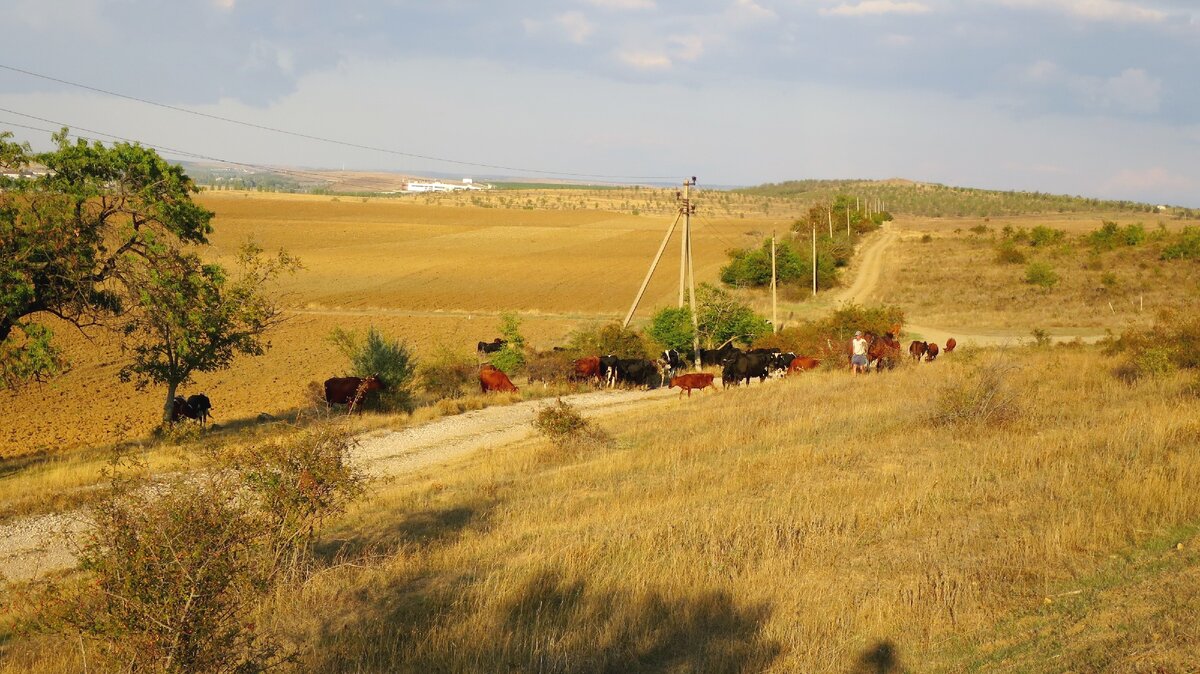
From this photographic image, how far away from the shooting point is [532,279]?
66.7 meters

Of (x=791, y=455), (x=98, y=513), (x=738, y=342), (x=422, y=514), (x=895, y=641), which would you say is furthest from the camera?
(x=738, y=342)

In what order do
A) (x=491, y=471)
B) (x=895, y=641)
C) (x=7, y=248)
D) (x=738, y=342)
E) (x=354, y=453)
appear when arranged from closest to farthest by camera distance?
(x=895, y=641)
(x=491, y=471)
(x=7, y=248)
(x=354, y=453)
(x=738, y=342)

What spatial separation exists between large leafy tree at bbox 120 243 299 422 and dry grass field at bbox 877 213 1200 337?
2986 cm

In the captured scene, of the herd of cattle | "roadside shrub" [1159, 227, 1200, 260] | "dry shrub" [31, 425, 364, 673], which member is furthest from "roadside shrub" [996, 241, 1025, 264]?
"dry shrub" [31, 425, 364, 673]

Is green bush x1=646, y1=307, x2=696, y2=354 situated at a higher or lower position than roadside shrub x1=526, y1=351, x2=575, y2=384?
higher

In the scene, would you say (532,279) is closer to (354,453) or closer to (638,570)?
(354,453)

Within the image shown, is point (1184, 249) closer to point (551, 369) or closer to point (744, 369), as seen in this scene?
point (744, 369)

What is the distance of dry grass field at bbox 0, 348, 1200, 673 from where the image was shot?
258 inches

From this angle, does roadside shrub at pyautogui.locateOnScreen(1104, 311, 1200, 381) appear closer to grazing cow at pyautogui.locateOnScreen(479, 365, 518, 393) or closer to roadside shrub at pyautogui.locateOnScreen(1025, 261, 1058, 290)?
grazing cow at pyautogui.locateOnScreen(479, 365, 518, 393)

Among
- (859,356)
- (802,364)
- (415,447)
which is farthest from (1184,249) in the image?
(415,447)

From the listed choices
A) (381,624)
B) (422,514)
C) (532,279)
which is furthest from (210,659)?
(532,279)

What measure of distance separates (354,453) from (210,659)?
46.3 feet

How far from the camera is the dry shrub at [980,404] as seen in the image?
14.7 meters

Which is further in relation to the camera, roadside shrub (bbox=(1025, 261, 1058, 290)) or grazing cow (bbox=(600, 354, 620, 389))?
roadside shrub (bbox=(1025, 261, 1058, 290))
